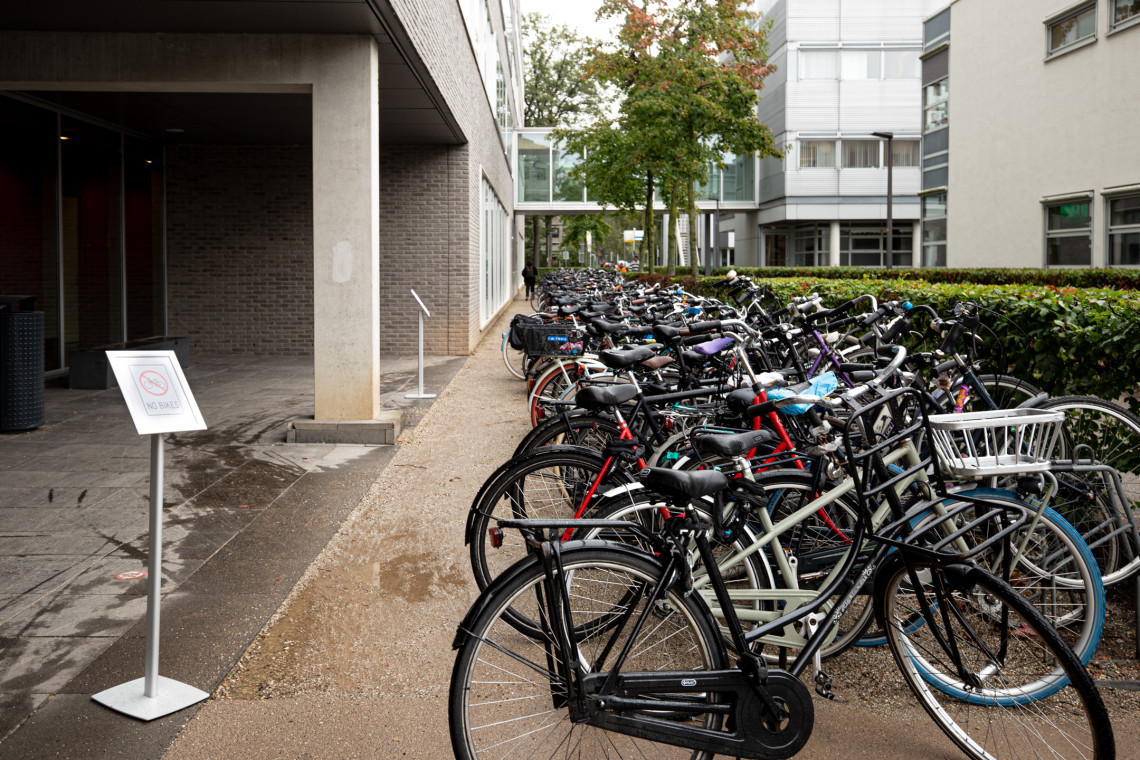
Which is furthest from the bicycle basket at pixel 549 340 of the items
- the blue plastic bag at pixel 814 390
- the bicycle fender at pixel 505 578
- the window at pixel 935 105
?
the window at pixel 935 105

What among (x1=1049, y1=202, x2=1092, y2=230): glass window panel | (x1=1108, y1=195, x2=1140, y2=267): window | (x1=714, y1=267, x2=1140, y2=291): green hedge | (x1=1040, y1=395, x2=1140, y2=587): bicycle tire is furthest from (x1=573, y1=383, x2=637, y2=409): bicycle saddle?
(x1=1049, y1=202, x2=1092, y2=230): glass window panel

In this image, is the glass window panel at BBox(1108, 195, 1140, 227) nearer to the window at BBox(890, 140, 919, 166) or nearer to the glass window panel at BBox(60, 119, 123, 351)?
the glass window panel at BBox(60, 119, 123, 351)

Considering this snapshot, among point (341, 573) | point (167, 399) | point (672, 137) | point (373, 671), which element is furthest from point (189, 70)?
point (672, 137)

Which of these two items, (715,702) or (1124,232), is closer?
(715,702)

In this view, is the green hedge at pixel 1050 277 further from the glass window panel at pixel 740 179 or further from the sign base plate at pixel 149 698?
the glass window panel at pixel 740 179

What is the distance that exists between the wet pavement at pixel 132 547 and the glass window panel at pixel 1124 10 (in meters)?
15.6

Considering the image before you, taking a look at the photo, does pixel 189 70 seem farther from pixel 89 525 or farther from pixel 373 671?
pixel 373 671

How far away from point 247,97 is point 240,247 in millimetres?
4590

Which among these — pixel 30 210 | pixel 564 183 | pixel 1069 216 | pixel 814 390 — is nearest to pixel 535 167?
pixel 564 183

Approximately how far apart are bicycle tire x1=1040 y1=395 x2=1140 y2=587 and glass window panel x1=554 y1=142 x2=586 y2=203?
33548 mm

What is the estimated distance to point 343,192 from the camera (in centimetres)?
807

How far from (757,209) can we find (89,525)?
43.9 meters

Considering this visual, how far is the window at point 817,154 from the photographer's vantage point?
42938 mm

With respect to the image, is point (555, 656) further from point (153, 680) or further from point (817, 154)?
point (817, 154)
